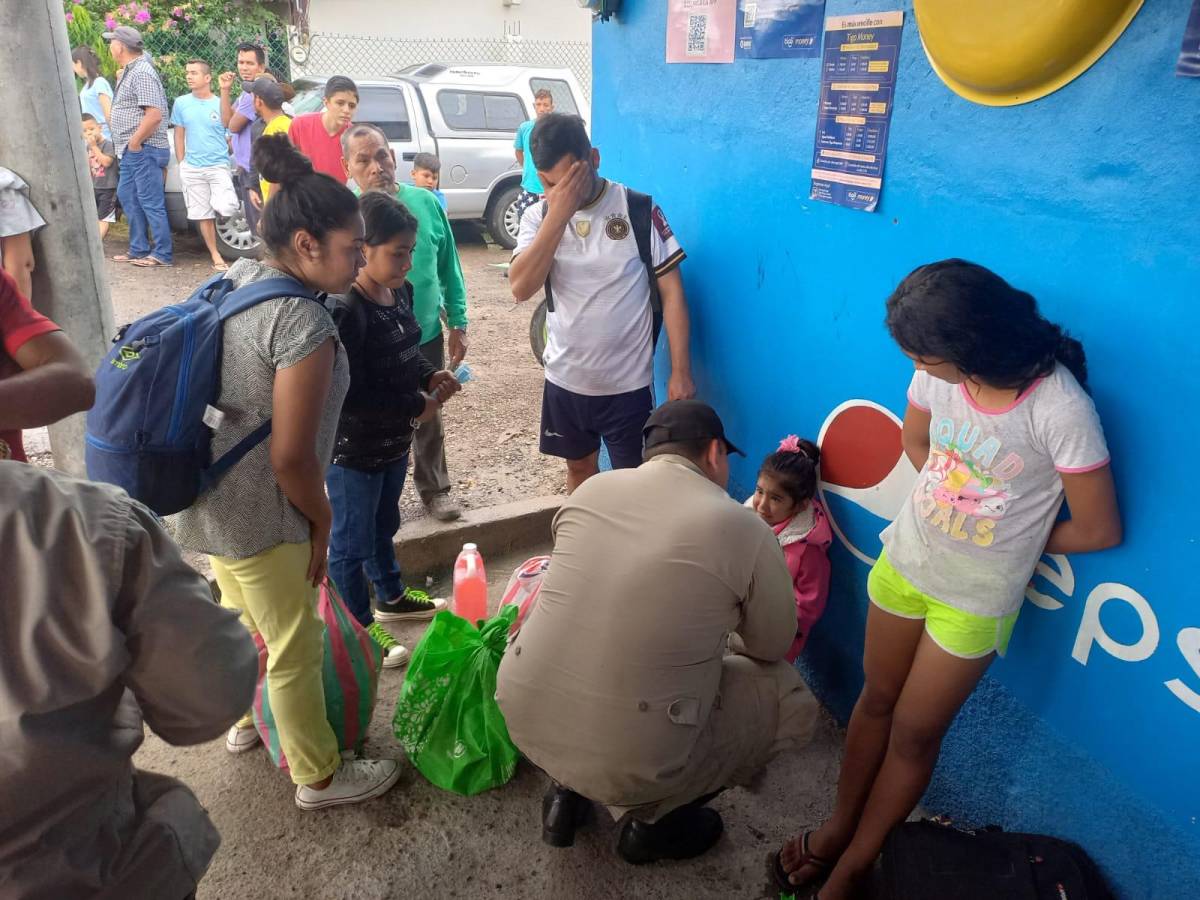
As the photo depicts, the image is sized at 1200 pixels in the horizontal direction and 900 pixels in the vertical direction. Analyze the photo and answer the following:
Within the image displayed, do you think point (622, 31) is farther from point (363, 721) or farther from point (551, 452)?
point (363, 721)

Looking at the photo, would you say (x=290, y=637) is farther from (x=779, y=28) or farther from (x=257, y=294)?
(x=779, y=28)

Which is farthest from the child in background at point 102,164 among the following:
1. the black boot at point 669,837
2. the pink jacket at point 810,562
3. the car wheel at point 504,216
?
the black boot at point 669,837

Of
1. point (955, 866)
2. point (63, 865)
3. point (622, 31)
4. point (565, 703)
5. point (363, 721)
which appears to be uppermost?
point (622, 31)

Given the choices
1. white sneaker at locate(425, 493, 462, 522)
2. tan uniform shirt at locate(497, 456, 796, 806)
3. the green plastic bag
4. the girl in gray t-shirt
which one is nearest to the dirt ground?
white sneaker at locate(425, 493, 462, 522)

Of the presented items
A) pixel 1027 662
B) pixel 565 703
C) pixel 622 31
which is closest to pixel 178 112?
pixel 622 31

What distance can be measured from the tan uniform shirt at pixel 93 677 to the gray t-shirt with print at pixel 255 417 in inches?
33.6

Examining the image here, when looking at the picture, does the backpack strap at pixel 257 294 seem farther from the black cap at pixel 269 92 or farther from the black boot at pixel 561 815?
the black cap at pixel 269 92

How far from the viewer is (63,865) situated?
45.6 inches

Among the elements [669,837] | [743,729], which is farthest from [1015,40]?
[669,837]

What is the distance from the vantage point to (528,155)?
8312mm

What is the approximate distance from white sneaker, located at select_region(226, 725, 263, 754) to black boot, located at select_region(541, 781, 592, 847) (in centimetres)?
101

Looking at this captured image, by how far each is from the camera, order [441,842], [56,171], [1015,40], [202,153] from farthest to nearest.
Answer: [202,153] → [56,171] → [441,842] → [1015,40]

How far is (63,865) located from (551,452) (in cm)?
252

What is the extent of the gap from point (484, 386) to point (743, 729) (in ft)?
13.8
